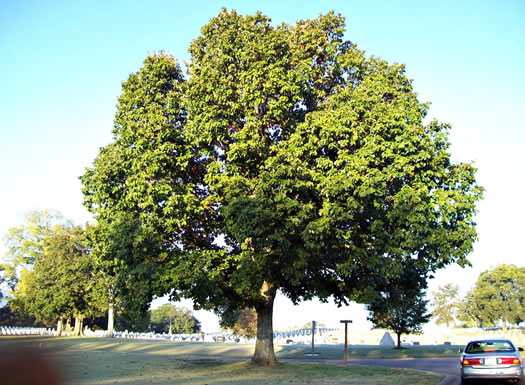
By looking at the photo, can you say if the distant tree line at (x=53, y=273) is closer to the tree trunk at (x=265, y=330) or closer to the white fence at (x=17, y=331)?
the white fence at (x=17, y=331)

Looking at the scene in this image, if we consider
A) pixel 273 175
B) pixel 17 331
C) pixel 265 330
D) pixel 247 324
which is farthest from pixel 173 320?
pixel 273 175

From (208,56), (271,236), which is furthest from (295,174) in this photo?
(208,56)

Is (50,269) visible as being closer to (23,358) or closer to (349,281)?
(349,281)

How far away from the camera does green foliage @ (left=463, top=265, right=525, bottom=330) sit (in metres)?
93.9

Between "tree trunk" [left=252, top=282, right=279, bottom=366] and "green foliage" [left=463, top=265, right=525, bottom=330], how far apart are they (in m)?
86.5

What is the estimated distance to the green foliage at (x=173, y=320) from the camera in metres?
127

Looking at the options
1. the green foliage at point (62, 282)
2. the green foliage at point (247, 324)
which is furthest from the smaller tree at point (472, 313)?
the green foliage at point (62, 282)

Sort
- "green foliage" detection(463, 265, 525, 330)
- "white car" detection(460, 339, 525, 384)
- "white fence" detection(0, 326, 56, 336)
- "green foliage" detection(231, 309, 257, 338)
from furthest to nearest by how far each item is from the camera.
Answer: "green foliage" detection(463, 265, 525, 330) → "green foliage" detection(231, 309, 257, 338) → "white fence" detection(0, 326, 56, 336) → "white car" detection(460, 339, 525, 384)

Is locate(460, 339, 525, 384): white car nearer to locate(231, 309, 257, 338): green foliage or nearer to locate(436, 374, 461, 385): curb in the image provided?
locate(436, 374, 461, 385): curb

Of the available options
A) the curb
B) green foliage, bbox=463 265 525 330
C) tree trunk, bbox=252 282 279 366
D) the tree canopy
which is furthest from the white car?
green foliage, bbox=463 265 525 330

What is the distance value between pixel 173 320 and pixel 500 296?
3270 inches

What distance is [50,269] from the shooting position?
198 feet

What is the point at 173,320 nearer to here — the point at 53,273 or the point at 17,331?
the point at 17,331

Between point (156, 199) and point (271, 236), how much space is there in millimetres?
5526
